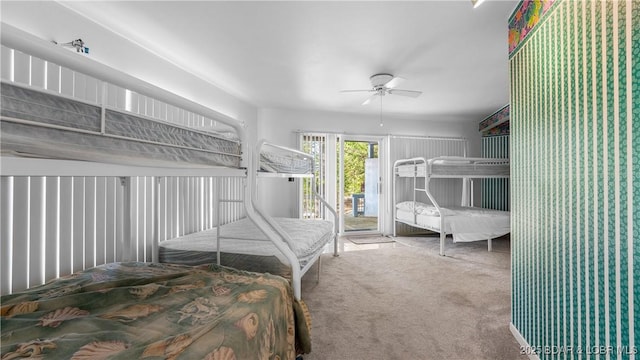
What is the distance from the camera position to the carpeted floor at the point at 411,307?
1.68 m

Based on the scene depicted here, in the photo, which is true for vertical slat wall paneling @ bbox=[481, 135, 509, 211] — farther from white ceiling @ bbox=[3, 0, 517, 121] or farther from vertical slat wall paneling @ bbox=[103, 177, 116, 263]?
vertical slat wall paneling @ bbox=[103, 177, 116, 263]

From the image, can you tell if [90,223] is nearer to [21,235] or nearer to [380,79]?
[21,235]

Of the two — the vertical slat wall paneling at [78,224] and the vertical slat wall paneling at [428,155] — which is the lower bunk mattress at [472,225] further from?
the vertical slat wall paneling at [78,224]

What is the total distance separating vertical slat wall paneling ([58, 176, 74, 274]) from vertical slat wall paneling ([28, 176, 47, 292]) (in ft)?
0.30

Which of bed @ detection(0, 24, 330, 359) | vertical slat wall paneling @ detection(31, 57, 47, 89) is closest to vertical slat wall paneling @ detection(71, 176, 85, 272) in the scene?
bed @ detection(0, 24, 330, 359)

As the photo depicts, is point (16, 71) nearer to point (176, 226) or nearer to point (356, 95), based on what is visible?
point (176, 226)

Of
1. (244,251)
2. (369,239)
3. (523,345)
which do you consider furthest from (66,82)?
(369,239)

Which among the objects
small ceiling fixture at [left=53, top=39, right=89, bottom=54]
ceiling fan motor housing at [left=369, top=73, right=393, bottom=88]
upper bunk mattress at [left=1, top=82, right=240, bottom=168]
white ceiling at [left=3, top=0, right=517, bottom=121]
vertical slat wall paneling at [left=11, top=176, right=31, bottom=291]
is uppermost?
white ceiling at [left=3, top=0, right=517, bottom=121]

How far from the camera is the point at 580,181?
3.90 feet

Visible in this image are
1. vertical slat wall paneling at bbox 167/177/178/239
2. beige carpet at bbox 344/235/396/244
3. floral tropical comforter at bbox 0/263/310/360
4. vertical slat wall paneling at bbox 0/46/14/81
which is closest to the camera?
floral tropical comforter at bbox 0/263/310/360

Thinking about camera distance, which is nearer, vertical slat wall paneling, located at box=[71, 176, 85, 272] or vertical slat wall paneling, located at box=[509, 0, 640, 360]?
vertical slat wall paneling, located at box=[509, 0, 640, 360]

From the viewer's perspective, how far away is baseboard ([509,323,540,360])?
1.57 metres

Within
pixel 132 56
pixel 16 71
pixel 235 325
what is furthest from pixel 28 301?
pixel 132 56

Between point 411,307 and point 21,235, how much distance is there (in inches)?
102
